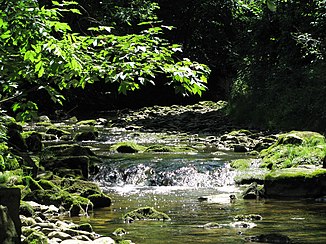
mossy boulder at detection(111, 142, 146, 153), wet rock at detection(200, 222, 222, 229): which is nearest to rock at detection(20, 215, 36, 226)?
wet rock at detection(200, 222, 222, 229)

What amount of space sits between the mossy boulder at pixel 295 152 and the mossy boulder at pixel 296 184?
2.19 meters

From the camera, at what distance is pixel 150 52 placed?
5.31 m

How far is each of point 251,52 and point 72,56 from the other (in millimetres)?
24738

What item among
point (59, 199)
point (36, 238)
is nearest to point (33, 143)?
point (59, 199)

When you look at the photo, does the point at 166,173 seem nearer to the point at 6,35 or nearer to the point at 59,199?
the point at 59,199

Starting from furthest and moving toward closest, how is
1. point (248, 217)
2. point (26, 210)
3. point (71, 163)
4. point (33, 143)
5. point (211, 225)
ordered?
point (33, 143) → point (71, 163) → point (248, 217) → point (26, 210) → point (211, 225)

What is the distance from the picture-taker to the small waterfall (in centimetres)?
1527

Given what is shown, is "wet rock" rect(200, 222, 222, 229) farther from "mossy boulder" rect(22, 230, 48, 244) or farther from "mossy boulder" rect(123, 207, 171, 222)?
"mossy boulder" rect(22, 230, 48, 244)

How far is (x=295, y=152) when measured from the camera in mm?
15984

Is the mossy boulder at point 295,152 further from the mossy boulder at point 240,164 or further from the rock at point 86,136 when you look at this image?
the rock at point 86,136

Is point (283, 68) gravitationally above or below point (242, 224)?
above

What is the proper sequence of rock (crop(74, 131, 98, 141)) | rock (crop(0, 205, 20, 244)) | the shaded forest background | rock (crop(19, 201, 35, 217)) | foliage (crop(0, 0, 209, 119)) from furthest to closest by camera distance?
the shaded forest background < rock (crop(74, 131, 98, 141)) < rock (crop(19, 201, 35, 217)) < rock (crop(0, 205, 20, 244)) < foliage (crop(0, 0, 209, 119))

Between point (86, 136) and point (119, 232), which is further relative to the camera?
point (86, 136)

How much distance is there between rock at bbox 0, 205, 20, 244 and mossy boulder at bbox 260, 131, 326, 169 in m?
9.95
